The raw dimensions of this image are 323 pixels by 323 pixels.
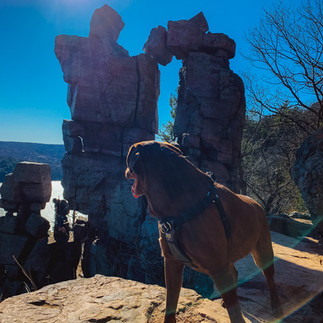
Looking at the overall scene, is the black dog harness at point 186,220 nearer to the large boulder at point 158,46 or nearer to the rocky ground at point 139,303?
the rocky ground at point 139,303

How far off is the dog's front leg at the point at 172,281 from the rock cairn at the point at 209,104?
9.36 meters

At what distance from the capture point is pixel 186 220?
150cm

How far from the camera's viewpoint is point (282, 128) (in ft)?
38.1

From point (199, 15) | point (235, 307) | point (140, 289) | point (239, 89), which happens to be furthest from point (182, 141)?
point (235, 307)

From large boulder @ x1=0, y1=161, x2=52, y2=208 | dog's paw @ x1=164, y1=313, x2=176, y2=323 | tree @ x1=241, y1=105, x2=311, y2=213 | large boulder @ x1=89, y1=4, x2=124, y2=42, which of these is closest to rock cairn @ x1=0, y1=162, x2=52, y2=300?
large boulder @ x1=0, y1=161, x2=52, y2=208

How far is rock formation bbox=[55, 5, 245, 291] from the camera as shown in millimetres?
11134

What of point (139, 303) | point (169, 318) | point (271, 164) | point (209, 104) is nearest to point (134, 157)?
point (169, 318)

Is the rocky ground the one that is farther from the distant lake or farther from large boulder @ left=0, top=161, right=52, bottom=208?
the distant lake

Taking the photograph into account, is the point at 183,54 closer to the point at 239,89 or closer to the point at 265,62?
the point at 239,89

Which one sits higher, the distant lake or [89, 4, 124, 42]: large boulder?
[89, 4, 124, 42]: large boulder

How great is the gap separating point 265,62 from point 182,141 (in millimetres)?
5016

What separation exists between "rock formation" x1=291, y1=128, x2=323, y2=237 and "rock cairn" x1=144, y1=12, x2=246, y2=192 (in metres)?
5.48

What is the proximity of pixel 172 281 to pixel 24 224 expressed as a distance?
12.5 m

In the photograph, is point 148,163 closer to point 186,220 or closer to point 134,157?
point 134,157
